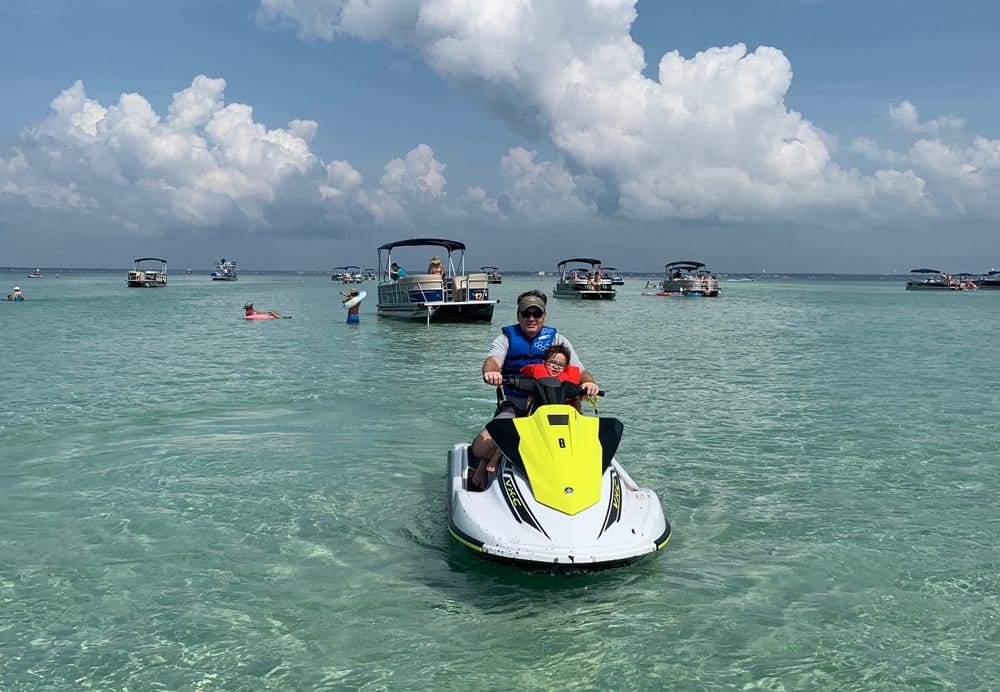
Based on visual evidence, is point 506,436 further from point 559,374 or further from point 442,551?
point 442,551

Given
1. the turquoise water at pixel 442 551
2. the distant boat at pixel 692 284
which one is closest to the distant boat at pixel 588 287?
the distant boat at pixel 692 284

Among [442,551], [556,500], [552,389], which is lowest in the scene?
[442,551]

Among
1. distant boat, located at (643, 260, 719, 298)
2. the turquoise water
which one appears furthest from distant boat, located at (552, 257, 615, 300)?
the turquoise water

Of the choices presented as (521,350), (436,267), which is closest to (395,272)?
(436,267)

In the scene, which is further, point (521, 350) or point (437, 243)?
point (437, 243)

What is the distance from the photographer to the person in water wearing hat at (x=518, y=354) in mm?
6848

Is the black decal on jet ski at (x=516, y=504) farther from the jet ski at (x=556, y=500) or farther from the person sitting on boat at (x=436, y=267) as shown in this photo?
the person sitting on boat at (x=436, y=267)

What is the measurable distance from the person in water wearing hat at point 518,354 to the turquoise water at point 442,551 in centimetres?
96

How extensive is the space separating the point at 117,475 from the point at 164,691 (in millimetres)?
5422

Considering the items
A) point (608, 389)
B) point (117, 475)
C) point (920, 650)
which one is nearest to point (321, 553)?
point (117, 475)

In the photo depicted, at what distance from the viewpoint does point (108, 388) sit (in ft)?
52.4

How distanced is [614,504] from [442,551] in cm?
178

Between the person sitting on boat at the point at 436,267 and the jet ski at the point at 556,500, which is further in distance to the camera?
the person sitting on boat at the point at 436,267

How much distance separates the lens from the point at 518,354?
24.2 feet
